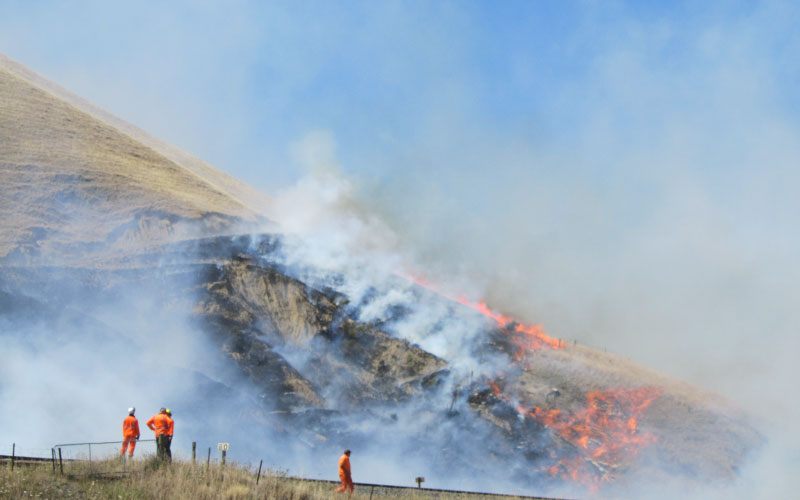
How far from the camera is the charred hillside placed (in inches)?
1088

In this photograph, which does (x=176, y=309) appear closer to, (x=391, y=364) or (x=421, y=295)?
→ (x=391, y=364)

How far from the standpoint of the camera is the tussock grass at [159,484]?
12531 millimetres

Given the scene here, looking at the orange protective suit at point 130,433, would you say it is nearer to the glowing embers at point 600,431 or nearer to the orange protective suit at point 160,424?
the orange protective suit at point 160,424

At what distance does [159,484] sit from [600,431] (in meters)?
21.5

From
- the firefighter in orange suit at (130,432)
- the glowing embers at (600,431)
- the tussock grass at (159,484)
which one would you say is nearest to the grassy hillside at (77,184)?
the firefighter in orange suit at (130,432)

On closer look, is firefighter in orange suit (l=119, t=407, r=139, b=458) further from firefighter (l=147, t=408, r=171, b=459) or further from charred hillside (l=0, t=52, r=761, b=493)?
charred hillside (l=0, t=52, r=761, b=493)

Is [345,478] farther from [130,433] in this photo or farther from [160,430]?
[130,433]

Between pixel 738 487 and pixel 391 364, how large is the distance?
1551 centimetres

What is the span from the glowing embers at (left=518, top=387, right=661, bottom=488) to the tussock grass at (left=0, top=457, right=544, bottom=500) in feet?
49.5

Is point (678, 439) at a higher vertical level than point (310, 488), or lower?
Result: higher

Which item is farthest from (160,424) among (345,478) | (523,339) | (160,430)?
(523,339)

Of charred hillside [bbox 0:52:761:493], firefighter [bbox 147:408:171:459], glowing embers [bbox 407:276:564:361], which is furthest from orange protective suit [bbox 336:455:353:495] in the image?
glowing embers [bbox 407:276:564:361]

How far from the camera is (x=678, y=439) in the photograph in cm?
3028

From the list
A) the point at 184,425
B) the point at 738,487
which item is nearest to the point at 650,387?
the point at 738,487
